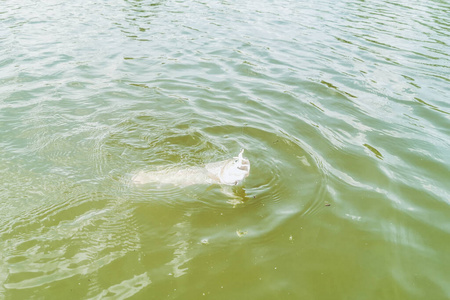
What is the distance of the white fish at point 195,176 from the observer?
4883mm

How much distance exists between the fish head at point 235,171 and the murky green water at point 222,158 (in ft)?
0.79

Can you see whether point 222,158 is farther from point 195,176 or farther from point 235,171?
point 235,171

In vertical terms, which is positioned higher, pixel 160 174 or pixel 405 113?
pixel 405 113

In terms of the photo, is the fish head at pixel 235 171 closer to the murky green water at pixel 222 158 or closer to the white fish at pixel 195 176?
the white fish at pixel 195 176

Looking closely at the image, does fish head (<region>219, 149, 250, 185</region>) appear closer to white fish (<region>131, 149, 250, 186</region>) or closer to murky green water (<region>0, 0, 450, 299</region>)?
white fish (<region>131, 149, 250, 186</region>)

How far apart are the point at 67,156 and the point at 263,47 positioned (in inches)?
315

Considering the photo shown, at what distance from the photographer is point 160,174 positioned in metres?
5.29

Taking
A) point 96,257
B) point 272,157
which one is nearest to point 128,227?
point 96,257

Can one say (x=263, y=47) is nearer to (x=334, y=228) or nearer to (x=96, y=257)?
(x=334, y=228)

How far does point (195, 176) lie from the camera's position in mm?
5312

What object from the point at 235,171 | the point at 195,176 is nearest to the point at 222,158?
the point at 195,176

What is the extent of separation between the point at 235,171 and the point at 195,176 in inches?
36.1

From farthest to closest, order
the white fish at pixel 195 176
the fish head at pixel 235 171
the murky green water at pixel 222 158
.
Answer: the white fish at pixel 195 176
the fish head at pixel 235 171
the murky green water at pixel 222 158

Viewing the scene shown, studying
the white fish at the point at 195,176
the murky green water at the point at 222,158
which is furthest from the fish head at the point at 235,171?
the murky green water at the point at 222,158
